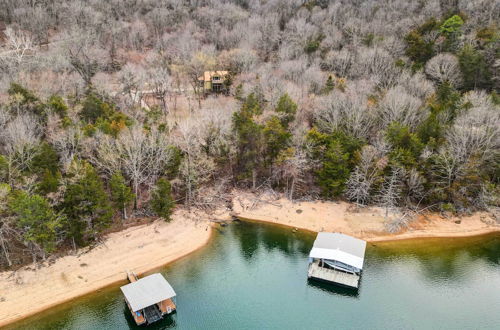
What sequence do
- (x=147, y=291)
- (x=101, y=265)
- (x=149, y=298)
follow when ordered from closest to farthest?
(x=149, y=298), (x=147, y=291), (x=101, y=265)

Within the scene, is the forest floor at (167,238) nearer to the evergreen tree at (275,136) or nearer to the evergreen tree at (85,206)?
the evergreen tree at (85,206)

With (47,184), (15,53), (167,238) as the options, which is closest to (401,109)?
(167,238)

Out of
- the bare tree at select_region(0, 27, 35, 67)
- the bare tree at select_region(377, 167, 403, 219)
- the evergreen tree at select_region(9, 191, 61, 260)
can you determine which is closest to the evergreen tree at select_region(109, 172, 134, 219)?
the evergreen tree at select_region(9, 191, 61, 260)

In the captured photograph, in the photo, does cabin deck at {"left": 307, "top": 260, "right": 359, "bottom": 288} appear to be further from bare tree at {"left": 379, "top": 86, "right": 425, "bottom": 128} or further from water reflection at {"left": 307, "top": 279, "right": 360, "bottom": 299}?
bare tree at {"left": 379, "top": 86, "right": 425, "bottom": 128}

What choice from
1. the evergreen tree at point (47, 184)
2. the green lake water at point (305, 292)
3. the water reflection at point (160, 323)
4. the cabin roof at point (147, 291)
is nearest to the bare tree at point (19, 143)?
the evergreen tree at point (47, 184)

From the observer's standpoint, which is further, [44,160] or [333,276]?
[44,160]

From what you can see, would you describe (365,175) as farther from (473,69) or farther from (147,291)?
(473,69)
